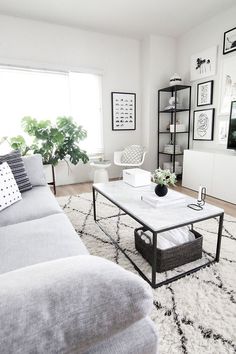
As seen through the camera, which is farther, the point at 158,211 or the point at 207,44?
the point at 207,44

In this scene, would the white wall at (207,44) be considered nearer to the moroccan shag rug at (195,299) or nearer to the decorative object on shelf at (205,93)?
the decorative object on shelf at (205,93)

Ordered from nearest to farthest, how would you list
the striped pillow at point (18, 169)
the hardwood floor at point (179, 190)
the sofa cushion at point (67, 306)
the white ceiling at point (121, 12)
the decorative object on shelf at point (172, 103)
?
1. the sofa cushion at point (67, 306)
2. the striped pillow at point (18, 169)
3. the hardwood floor at point (179, 190)
4. the white ceiling at point (121, 12)
5. the decorative object on shelf at point (172, 103)

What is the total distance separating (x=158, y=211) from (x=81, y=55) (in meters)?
3.34

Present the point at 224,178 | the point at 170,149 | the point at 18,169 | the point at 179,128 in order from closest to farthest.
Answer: the point at 18,169 < the point at 224,178 < the point at 179,128 < the point at 170,149

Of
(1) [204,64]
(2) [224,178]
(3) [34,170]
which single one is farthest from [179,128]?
(3) [34,170]

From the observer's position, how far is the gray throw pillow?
2.19 m

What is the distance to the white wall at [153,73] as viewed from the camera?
3.96 m

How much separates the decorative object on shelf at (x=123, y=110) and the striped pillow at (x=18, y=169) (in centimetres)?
246

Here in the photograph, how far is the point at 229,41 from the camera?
124 inches

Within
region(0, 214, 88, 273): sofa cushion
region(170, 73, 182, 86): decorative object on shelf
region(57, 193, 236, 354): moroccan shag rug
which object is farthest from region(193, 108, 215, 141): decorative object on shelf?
region(0, 214, 88, 273): sofa cushion

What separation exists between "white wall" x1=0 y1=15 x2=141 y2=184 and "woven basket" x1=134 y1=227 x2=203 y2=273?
2747mm

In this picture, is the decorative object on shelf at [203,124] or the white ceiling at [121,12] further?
the decorative object on shelf at [203,124]

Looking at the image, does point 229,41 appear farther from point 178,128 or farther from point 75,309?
point 75,309

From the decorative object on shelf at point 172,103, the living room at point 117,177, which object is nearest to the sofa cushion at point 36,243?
the living room at point 117,177
